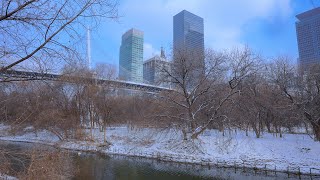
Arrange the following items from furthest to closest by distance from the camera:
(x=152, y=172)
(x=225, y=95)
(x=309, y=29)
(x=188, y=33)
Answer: (x=188, y=33), (x=225, y=95), (x=152, y=172), (x=309, y=29)

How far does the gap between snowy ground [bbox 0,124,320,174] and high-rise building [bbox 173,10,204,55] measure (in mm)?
8445

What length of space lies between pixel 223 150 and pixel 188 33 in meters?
17.3

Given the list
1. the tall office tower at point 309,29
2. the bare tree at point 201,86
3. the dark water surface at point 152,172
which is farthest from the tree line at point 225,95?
the tall office tower at point 309,29

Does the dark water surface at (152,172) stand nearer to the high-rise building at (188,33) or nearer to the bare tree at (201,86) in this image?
the bare tree at (201,86)

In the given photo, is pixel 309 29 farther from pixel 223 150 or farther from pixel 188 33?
pixel 188 33

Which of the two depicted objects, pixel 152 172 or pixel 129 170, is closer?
pixel 152 172

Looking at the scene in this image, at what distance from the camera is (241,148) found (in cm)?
2197

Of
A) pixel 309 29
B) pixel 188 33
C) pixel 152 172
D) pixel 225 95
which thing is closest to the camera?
pixel 309 29

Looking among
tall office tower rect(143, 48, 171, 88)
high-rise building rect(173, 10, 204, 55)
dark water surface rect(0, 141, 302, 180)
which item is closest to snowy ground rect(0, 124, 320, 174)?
dark water surface rect(0, 141, 302, 180)

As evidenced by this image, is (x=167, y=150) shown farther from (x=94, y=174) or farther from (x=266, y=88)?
(x=266, y=88)

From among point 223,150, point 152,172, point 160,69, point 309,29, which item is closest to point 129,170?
point 152,172

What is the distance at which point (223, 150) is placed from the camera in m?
22.0

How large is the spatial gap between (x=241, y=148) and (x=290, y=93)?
8.19 meters

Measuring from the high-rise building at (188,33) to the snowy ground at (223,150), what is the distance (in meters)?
8.44
